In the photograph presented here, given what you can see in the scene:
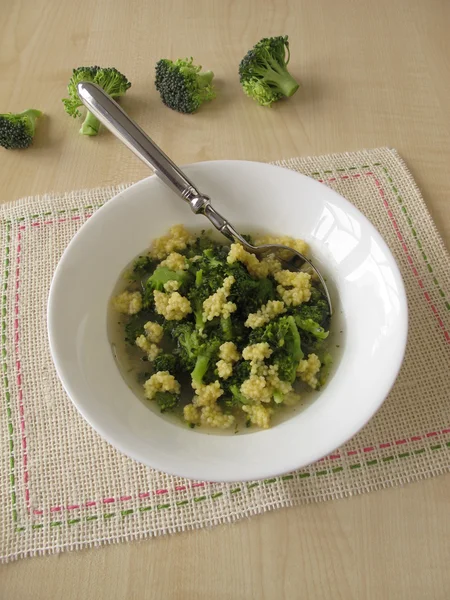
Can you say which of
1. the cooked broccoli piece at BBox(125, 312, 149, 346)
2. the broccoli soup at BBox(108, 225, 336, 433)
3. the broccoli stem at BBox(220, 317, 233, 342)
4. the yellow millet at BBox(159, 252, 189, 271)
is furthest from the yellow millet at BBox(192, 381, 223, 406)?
→ the yellow millet at BBox(159, 252, 189, 271)

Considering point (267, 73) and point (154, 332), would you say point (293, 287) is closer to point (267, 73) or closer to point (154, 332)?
point (154, 332)

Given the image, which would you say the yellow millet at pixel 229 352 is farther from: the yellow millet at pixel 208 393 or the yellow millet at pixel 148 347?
the yellow millet at pixel 148 347

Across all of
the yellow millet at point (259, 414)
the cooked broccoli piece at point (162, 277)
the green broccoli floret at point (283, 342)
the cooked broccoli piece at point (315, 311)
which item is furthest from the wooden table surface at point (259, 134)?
the cooked broccoli piece at point (162, 277)

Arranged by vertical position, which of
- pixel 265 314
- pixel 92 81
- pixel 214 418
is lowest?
pixel 214 418

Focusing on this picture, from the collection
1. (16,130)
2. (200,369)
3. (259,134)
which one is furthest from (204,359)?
(16,130)

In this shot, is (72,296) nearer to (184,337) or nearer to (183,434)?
(184,337)

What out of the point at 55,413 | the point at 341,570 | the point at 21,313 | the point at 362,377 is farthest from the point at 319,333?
the point at 21,313
